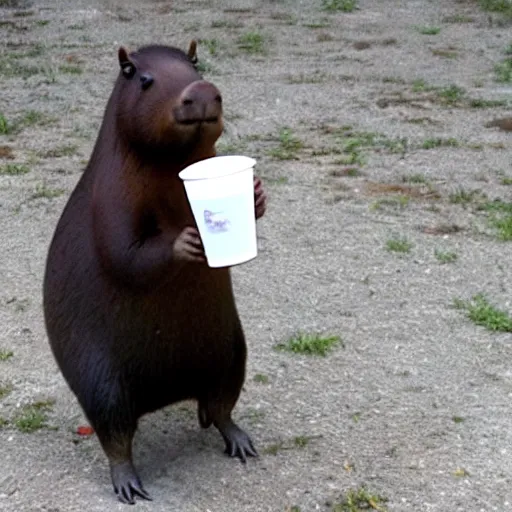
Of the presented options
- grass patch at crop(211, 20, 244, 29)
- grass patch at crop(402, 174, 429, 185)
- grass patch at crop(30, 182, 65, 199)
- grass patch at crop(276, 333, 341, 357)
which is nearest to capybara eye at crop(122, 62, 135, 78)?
grass patch at crop(276, 333, 341, 357)

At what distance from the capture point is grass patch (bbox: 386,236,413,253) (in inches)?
217

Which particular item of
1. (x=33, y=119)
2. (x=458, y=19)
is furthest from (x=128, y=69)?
(x=458, y=19)

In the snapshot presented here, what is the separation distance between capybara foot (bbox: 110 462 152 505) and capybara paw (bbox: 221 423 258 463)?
0.35m

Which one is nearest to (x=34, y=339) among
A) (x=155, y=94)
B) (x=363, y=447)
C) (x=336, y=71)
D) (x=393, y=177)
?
(x=363, y=447)

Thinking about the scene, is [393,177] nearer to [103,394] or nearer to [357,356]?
[357,356]

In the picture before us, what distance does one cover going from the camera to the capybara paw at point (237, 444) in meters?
3.66

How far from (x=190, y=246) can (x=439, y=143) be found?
4.46 meters

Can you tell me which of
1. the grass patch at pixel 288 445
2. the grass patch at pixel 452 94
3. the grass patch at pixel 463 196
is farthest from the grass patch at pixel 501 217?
the grass patch at pixel 288 445

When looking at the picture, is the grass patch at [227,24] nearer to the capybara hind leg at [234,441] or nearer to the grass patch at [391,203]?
the grass patch at [391,203]

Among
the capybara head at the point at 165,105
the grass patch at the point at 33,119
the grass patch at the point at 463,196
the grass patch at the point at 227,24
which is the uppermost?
the capybara head at the point at 165,105

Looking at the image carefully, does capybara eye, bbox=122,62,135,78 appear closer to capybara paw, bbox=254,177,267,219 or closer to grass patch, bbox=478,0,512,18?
capybara paw, bbox=254,177,267,219

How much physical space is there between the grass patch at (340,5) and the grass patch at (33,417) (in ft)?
26.1

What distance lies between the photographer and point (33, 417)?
12.9 ft

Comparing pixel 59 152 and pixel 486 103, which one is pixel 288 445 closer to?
pixel 59 152
